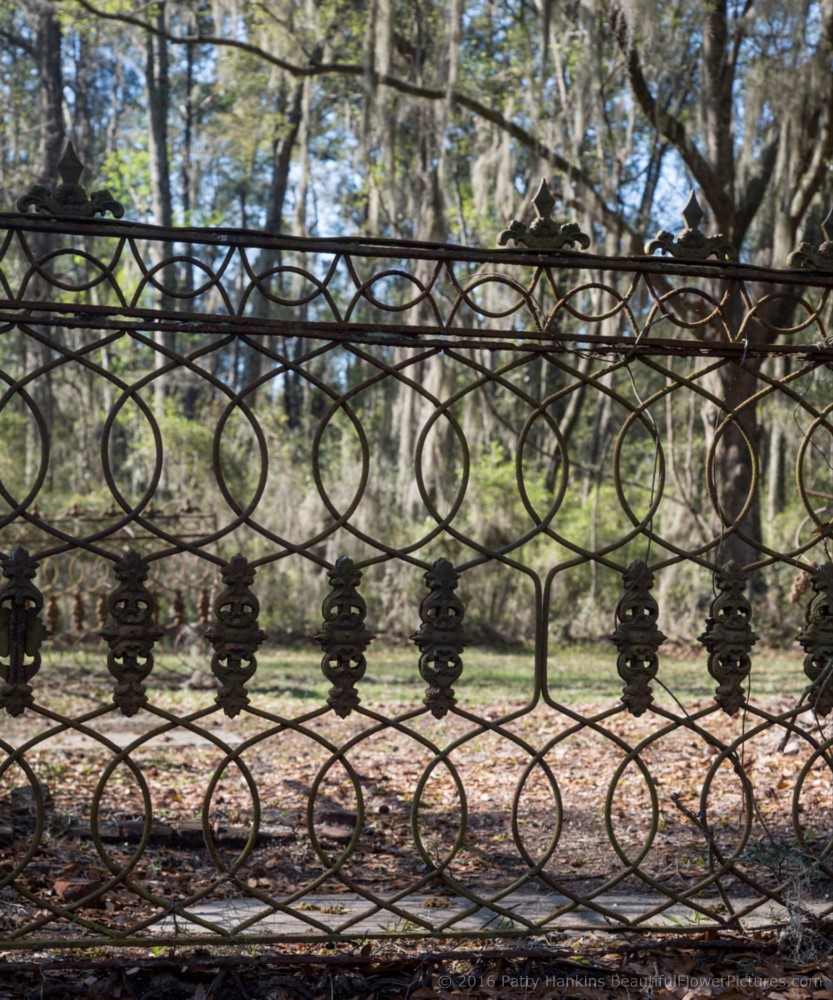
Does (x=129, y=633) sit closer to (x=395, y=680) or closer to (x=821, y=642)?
(x=821, y=642)

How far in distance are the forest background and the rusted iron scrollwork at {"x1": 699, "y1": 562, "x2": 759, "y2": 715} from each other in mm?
5778

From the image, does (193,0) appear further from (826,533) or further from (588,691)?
(826,533)

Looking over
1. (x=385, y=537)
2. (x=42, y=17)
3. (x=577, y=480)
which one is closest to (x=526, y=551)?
(x=385, y=537)

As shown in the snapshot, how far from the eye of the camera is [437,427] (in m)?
11.8

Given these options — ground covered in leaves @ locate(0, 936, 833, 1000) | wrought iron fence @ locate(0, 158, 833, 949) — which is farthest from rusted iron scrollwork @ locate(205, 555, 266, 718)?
ground covered in leaves @ locate(0, 936, 833, 1000)

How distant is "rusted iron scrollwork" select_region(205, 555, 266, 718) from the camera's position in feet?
7.29

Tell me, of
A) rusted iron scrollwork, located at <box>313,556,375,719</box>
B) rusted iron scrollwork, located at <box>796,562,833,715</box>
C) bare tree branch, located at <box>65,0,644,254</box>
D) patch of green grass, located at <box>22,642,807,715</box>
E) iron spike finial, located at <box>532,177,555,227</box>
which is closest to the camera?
rusted iron scrollwork, located at <box>313,556,375,719</box>

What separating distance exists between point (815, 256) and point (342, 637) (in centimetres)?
148

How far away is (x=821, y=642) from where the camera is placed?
2535 mm

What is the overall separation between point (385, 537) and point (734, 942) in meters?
11.0

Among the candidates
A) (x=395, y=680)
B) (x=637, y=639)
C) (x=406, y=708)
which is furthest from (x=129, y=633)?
(x=395, y=680)

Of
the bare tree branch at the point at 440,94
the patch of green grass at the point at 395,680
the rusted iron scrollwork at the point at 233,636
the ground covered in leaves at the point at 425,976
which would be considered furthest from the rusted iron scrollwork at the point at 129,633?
the bare tree branch at the point at 440,94

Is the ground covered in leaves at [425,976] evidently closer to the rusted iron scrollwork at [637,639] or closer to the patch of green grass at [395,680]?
the rusted iron scrollwork at [637,639]

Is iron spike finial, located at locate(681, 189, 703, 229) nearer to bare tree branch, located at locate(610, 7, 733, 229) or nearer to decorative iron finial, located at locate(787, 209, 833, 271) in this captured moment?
decorative iron finial, located at locate(787, 209, 833, 271)
